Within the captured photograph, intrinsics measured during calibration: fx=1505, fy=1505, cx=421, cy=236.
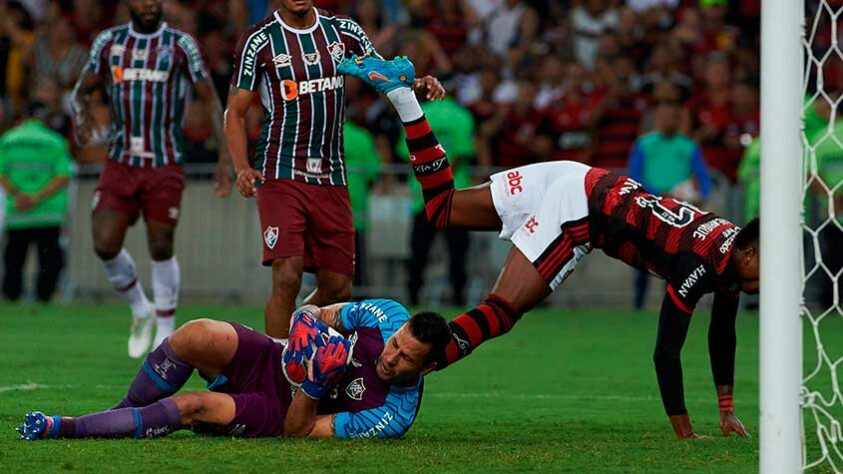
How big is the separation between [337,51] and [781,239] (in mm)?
4324

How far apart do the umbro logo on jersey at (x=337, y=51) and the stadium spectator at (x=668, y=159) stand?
24.6 ft

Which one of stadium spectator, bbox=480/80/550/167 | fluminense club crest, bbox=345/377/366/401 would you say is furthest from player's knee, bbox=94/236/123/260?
stadium spectator, bbox=480/80/550/167

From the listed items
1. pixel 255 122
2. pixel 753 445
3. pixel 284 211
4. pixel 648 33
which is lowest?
pixel 753 445

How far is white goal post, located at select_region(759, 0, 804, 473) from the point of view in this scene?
535cm

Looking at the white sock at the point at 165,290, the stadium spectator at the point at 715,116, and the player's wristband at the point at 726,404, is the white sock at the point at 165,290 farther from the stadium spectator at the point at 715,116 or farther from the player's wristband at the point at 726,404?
the stadium spectator at the point at 715,116

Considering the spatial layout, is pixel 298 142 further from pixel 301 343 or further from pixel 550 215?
pixel 301 343

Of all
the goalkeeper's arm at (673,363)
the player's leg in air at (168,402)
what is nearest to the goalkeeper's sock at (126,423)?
the player's leg in air at (168,402)

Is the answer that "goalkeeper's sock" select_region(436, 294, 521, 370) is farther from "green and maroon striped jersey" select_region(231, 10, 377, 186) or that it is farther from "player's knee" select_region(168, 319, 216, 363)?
"green and maroon striped jersey" select_region(231, 10, 377, 186)

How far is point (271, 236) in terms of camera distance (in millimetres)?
8945

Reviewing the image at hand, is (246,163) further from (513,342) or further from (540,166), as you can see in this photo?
(513,342)

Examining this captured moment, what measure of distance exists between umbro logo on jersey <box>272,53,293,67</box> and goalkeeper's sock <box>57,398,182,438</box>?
2.79 metres

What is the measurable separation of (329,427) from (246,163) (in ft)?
7.27

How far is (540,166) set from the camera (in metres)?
7.91

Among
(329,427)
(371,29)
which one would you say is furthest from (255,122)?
(329,427)
